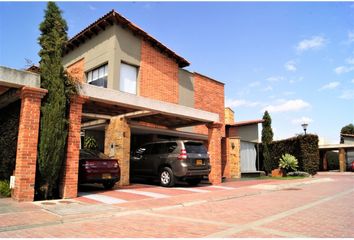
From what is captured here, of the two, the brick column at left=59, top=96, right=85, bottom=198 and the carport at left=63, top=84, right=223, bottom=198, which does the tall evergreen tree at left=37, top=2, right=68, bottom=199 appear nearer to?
the brick column at left=59, top=96, right=85, bottom=198

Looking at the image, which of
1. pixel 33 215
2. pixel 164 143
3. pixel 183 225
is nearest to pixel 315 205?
pixel 183 225

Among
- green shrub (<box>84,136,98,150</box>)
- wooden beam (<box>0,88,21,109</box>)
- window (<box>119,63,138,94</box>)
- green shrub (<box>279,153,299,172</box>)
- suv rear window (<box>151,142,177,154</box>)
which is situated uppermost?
window (<box>119,63,138,94</box>)

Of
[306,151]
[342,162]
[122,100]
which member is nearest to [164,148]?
[122,100]

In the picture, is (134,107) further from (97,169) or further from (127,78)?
(127,78)

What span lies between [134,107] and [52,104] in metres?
3.17

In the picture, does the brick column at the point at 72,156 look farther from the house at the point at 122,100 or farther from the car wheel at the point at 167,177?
the car wheel at the point at 167,177

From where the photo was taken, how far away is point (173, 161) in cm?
1234

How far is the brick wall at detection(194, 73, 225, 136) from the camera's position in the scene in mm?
20375

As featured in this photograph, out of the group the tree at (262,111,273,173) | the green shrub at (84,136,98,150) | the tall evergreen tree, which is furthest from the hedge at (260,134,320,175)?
the tall evergreen tree

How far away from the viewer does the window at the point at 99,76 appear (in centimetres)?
1595

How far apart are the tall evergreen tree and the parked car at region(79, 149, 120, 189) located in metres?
1.37

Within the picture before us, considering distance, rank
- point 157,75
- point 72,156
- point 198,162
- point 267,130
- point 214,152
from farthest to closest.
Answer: point 267,130
point 157,75
point 214,152
point 198,162
point 72,156

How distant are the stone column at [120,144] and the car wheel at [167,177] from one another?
1465 mm

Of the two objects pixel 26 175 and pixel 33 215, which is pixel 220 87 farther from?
pixel 33 215
